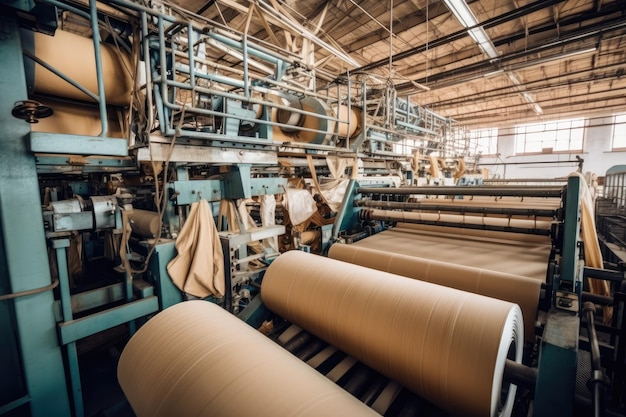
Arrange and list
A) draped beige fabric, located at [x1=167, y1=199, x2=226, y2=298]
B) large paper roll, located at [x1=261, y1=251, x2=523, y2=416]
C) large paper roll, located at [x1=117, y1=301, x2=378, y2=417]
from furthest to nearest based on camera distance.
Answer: draped beige fabric, located at [x1=167, y1=199, x2=226, y2=298] → large paper roll, located at [x1=261, y1=251, x2=523, y2=416] → large paper roll, located at [x1=117, y1=301, x2=378, y2=417]

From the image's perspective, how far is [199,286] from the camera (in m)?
2.13

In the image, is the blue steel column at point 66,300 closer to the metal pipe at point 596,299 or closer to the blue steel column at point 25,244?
the blue steel column at point 25,244

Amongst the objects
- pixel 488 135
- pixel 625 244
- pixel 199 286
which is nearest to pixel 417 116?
pixel 625 244

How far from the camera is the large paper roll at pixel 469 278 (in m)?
1.41

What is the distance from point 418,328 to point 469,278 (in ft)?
2.17

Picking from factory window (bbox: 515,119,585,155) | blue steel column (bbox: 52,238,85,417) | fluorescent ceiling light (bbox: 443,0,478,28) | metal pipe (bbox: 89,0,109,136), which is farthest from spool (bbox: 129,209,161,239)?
factory window (bbox: 515,119,585,155)

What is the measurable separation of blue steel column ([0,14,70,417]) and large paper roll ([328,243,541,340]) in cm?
191

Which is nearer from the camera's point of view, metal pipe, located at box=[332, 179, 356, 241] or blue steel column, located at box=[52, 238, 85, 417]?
blue steel column, located at box=[52, 238, 85, 417]

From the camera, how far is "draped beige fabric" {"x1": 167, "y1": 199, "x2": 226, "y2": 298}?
2.08 metres

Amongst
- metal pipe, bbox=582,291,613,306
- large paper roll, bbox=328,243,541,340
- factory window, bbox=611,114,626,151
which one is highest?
factory window, bbox=611,114,626,151

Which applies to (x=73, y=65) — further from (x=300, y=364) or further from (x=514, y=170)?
(x=514, y=170)

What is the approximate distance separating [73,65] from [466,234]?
3425mm

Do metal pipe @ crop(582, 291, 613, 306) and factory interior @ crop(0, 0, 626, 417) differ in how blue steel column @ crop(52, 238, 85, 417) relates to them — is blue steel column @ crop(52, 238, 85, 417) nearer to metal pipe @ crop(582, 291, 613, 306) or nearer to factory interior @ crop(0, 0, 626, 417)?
factory interior @ crop(0, 0, 626, 417)

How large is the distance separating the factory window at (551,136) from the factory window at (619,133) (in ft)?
4.12
